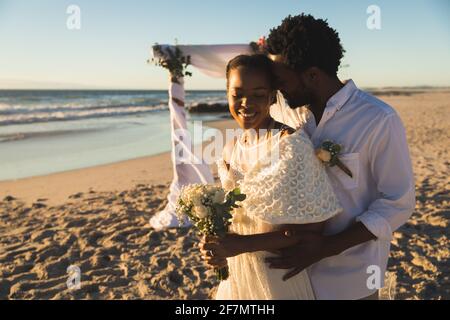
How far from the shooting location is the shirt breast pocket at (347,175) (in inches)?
88.4

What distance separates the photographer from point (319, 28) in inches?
92.1

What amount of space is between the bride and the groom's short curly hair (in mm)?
132

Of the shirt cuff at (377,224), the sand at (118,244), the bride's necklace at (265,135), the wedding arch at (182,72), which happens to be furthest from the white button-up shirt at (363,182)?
the wedding arch at (182,72)

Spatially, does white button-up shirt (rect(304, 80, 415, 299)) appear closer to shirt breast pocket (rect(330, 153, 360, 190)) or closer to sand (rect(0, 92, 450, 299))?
shirt breast pocket (rect(330, 153, 360, 190))

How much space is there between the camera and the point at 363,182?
2314mm

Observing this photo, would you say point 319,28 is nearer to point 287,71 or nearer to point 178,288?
point 287,71

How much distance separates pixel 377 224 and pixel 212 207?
2.72 feet

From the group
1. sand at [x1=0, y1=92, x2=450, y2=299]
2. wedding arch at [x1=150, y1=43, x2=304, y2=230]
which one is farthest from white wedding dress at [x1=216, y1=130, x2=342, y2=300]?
wedding arch at [x1=150, y1=43, x2=304, y2=230]

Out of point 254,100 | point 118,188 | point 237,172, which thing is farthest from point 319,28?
point 118,188

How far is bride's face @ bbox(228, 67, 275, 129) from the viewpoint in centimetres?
234

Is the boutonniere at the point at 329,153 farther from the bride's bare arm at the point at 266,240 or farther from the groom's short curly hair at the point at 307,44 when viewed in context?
the groom's short curly hair at the point at 307,44
